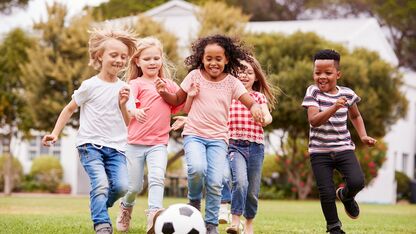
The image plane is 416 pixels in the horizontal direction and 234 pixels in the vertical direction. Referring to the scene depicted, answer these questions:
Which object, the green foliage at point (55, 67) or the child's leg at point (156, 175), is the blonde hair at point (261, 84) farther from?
the green foliage at point (55, 67)

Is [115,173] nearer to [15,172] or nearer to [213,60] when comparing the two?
[213,60]

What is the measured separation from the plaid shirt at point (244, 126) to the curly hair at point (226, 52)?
2.70ft

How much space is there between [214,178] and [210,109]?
66 centimetres

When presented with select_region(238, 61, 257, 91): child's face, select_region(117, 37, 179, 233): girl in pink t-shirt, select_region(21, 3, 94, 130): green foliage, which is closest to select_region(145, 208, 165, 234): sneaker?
select_region(117, 37, 179, 233): girl in pink t-shirt

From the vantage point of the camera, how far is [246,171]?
9141mm

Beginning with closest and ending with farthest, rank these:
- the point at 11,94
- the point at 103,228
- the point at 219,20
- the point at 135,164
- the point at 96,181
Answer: the point at 103,228
the point at 96,181
the point at 135,164
the point at 219,20
the point at 11,94

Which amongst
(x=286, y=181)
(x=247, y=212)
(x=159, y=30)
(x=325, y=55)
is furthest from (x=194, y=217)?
(x=286, y=181)

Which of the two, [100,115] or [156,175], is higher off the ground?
[100,115]

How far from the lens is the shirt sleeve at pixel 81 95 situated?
836 centimetres

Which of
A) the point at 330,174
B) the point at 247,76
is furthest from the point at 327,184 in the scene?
the point at 247,76

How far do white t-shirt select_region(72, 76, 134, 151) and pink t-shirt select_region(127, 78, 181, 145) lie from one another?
700 millimetres

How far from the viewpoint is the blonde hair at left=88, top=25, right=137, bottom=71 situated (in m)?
8.69

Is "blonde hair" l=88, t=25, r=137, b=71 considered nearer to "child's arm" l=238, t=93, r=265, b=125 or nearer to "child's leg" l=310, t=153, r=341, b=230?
"child's arm" l=238, t=93, r=265, b=125

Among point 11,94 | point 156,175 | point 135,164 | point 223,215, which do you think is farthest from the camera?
point 11,94
